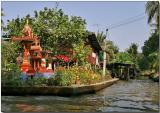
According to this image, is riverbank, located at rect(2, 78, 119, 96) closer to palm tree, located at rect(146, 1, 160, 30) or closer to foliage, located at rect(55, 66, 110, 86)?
foliage, located at rect(55, 66, 110, 86)

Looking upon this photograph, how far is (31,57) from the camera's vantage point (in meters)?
27.8

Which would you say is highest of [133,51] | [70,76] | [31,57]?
[133,51]

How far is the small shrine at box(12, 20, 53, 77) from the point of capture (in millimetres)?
25555

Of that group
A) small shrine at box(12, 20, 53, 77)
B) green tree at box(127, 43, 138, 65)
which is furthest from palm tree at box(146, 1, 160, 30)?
green tree at box(127, 43, 138, 65)

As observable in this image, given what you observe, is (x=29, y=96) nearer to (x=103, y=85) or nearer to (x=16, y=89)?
(x=16, y=89)

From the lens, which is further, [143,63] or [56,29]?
[143,63]

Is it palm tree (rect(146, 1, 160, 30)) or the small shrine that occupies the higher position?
palm tree (rect(146, 1, 160, 30))

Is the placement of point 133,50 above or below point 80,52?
above

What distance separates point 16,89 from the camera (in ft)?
74.7

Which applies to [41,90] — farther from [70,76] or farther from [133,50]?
[133,50]

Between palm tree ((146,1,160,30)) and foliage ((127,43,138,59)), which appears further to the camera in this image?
foliage ((127,43,138,59))

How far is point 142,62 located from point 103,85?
56.4 m

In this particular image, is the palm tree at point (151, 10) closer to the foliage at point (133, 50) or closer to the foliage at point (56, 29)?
the foliage at point (56, 29)

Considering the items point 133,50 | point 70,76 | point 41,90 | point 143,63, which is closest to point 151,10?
point 70,76
